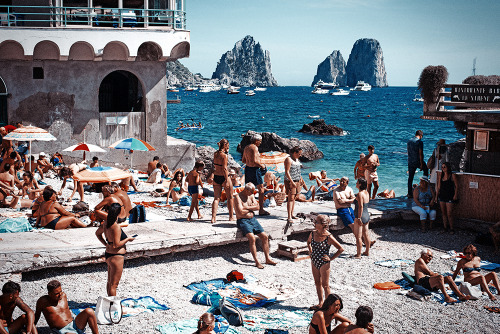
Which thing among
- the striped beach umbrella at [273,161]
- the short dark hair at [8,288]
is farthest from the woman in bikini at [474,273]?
the striped beach umbrella at [273,161]

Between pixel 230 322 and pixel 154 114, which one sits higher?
pixel 154 114

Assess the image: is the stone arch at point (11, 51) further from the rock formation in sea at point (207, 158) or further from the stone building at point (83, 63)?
the rock formation in sea at point (207, 158)

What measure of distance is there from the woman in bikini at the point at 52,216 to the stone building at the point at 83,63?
390 inches

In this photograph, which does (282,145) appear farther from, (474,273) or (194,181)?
(474,273)

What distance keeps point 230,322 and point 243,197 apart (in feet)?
10.7

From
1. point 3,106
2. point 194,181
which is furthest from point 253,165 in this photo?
point 3,106

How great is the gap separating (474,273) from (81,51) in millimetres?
15707

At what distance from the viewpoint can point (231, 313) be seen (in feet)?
28.1

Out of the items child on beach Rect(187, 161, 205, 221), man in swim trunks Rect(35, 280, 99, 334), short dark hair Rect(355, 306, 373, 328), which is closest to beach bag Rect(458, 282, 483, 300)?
short dark hair Rect(355, 306, 373, 328)

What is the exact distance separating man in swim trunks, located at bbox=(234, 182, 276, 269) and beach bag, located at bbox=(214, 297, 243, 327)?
7.54ft

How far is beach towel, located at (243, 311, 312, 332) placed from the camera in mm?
8492

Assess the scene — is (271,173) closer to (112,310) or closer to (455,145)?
(455,145)

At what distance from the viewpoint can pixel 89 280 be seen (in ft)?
32.2

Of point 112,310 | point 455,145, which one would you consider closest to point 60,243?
point 112,310
